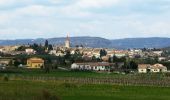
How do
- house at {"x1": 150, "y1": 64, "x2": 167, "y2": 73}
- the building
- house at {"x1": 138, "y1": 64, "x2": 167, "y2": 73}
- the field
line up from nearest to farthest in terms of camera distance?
1. the field
2. house at {"x1": 138, "y1": 64, "x2": 167, "y2": 73}
3. house at {"x1": 150, "y1": 64, "x2": 167, "y2": 73}
4. the building

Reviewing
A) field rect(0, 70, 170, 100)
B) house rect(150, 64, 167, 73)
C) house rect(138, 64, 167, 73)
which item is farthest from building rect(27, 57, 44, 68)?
field rect(0, 70, 170, 100)

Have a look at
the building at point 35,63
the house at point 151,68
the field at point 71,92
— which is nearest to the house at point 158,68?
the house at point 151,68

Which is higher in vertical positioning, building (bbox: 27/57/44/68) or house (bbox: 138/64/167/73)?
building (bbox: 27/57/44/68)

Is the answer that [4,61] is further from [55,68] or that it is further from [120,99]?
[120,99]

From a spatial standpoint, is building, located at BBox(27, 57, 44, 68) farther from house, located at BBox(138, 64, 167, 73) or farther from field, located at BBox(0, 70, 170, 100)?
field, located at BBox(0, 70, 170, 100)

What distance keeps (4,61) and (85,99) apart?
110 m

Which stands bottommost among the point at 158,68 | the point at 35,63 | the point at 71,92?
the point at 158,68

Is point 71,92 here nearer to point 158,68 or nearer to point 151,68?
point 158,68

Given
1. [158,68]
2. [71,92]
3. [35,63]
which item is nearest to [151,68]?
[158,68]

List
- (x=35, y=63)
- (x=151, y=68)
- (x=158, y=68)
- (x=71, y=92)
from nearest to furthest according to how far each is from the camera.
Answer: (x=71, y=92), (x=158, y=68), (x=35, y=63), (x=151, y=68)

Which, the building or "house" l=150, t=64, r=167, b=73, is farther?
the building

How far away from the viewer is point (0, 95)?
92.4 feet

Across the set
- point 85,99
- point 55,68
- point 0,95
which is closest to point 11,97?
point 0,95

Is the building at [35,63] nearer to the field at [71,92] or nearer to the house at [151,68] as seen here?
the house at [151,68]
